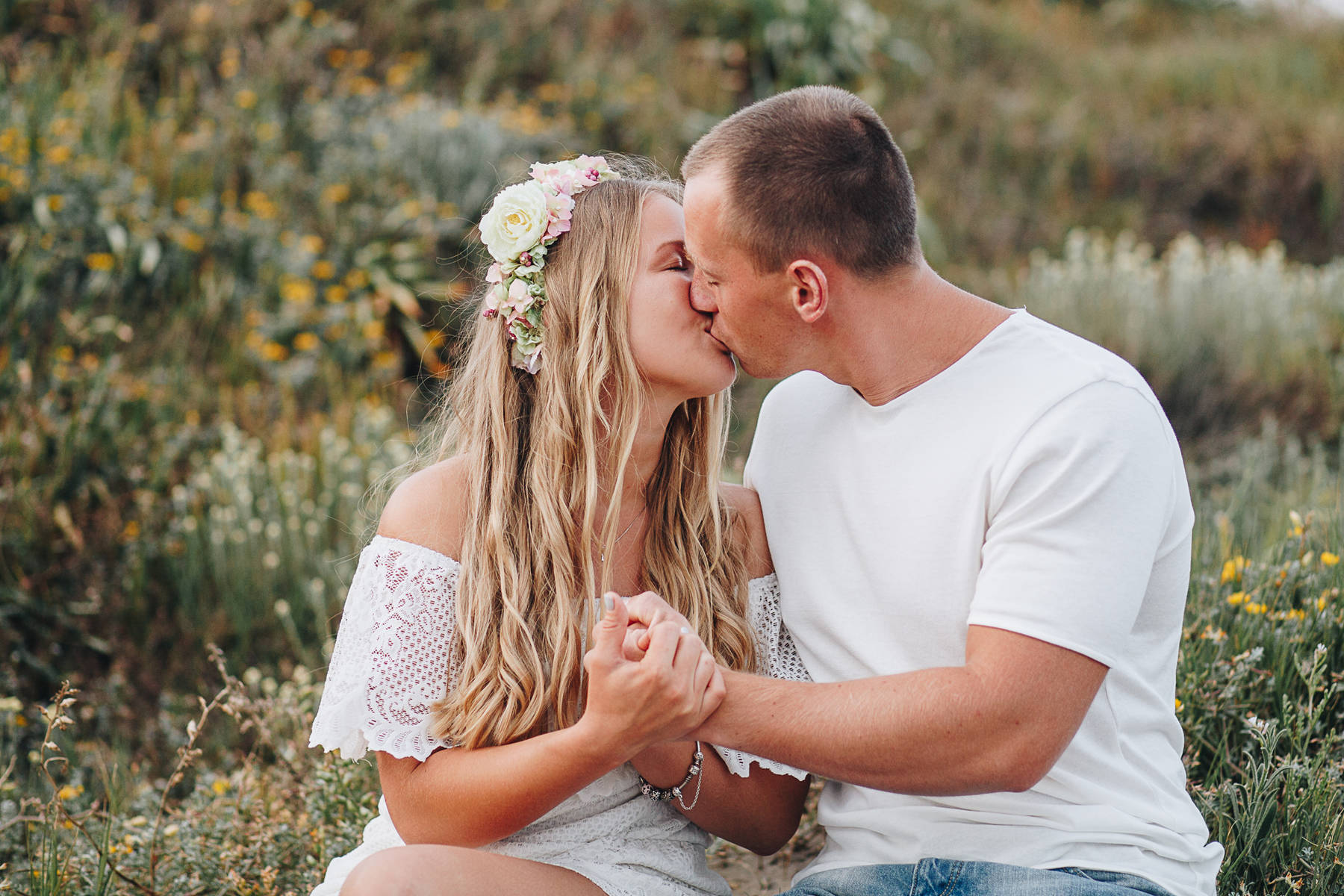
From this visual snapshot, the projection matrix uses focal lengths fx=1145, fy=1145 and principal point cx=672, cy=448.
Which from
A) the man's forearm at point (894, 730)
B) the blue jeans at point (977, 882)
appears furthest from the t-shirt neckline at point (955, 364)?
the blue jeans at point (977, 882)

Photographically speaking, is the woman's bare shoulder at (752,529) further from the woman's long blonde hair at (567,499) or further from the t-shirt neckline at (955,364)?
the t-shirt neckline at (955,364)

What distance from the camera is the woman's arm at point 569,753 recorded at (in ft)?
6.20

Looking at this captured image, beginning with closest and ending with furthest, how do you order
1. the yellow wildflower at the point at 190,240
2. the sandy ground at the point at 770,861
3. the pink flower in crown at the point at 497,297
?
the pink flower in crown at the point at 497,297
the sandy ground at the point at 770,861
the yellow wildflower at the point at 190,240

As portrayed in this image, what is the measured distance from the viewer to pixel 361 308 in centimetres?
567

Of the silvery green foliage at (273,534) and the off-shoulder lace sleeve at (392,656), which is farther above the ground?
the off-shoulder lace sleeve at (392,656)

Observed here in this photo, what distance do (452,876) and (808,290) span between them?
1268 millimetres

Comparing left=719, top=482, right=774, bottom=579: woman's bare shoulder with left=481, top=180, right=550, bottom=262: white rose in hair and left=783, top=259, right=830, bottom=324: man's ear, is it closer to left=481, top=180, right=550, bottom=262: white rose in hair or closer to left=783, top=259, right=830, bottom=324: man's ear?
left=783, top=259, right=830, bottom=324: man's ear

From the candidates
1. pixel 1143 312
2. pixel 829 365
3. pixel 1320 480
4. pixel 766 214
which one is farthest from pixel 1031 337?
pixel 1143 312

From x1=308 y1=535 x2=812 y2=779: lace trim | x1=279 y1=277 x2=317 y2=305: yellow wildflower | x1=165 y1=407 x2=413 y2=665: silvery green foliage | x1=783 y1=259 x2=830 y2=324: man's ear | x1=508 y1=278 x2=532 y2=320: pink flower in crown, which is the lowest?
x1=165 y1=407 x2=413 y2=665: silvery green foliage

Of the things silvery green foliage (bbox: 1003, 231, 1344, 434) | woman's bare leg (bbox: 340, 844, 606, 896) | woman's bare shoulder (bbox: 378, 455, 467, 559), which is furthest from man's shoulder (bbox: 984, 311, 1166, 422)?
silvery green foliage (bbox: 1003, 231, 1344, 434)

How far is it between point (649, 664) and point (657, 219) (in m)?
1.01

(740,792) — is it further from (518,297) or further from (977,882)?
(518,297)

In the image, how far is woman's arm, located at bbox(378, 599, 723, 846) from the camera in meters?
1.89

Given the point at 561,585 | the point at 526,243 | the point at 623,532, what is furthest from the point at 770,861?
the point at 526,243
